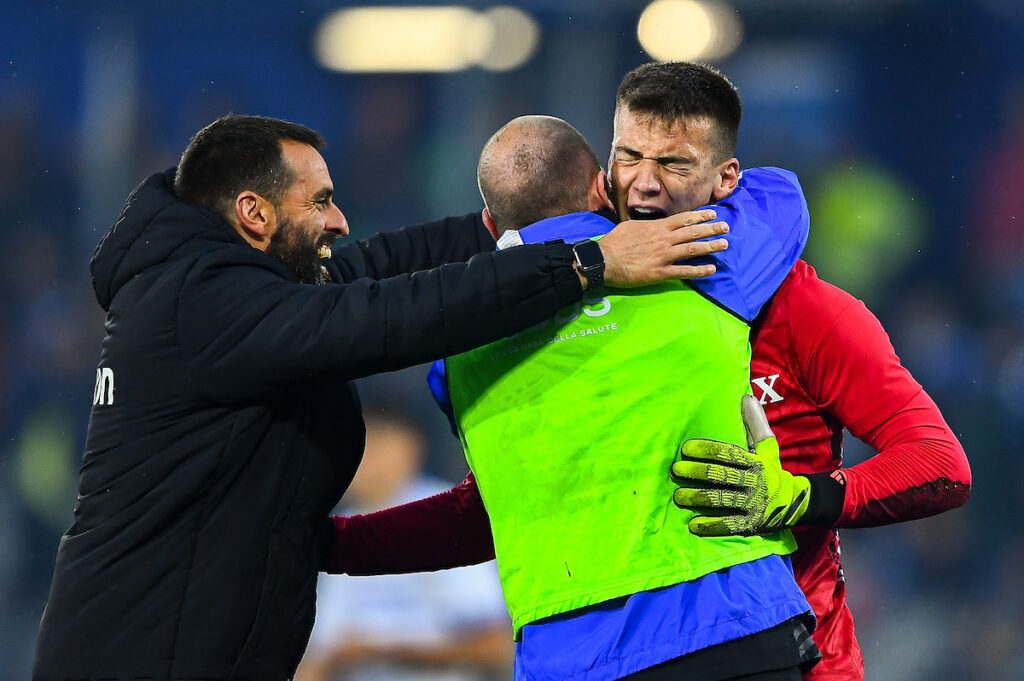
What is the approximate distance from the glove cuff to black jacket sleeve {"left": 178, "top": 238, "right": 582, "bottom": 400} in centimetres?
51

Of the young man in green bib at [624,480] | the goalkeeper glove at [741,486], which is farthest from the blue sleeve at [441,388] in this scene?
the goalkeeper glove at [741,486]

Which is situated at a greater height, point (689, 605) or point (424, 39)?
point (424, 39)

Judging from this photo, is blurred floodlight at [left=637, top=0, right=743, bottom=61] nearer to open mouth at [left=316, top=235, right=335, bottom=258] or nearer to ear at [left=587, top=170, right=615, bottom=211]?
open mouth at [left=316, top=235, right=335, bottom=258]

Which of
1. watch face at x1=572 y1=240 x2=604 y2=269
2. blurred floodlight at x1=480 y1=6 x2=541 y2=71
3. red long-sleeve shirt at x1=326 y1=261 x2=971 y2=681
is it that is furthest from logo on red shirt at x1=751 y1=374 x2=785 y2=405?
blurred floodlight at x1=480 y1=6 x2=541 y2=71

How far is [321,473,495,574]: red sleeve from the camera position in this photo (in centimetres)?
→ 252

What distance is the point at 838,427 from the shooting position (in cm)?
222

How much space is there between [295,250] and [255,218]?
10 centimetres

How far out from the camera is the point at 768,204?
2195 millimetres

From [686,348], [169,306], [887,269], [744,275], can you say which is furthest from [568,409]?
[887,269]

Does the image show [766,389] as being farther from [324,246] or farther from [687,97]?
[324,246]

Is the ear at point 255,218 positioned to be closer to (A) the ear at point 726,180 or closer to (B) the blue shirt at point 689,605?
(B) the blue shirt at point 689,605

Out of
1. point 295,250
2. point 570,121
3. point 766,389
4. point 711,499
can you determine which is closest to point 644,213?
point 766,389

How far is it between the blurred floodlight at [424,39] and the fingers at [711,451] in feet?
14.0

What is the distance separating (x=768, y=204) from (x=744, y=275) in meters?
0.25
